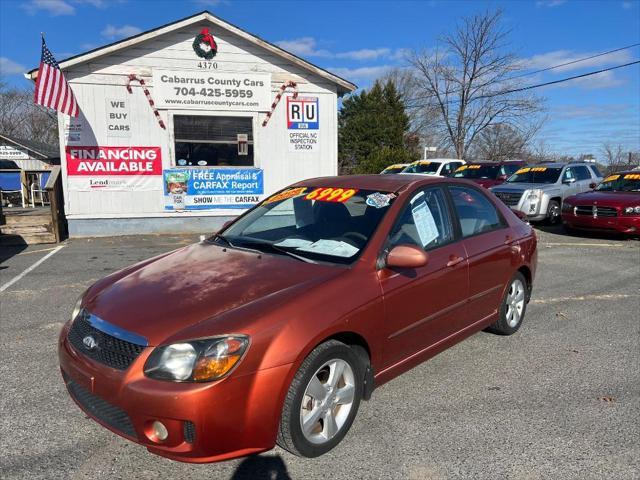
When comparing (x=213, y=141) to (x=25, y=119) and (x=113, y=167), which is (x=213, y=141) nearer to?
(x=113, y=167)

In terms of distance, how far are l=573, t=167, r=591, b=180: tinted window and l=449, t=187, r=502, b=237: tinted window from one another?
38.9 ft

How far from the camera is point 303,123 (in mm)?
12141

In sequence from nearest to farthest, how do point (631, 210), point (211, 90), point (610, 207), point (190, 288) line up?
point (190, 288), point (631, 210), point (610, 207), point (211, 90)

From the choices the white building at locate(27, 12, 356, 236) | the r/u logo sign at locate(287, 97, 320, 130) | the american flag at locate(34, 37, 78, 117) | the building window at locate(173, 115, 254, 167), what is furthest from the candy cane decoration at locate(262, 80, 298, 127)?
the american flag at locate(34, 37, 78, 117)

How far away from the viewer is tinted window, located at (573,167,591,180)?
48.4 feet

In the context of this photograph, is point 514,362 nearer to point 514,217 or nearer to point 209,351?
point 514,217

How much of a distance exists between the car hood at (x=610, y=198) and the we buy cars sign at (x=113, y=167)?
9815 millimetres

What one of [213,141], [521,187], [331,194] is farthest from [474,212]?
[521,187]

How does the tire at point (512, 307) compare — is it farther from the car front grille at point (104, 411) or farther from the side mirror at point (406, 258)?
the car front grille at point (104, 411)

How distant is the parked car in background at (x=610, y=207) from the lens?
423 inches

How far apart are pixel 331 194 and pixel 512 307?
2.18m


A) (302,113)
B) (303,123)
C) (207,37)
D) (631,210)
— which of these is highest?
(207,37)

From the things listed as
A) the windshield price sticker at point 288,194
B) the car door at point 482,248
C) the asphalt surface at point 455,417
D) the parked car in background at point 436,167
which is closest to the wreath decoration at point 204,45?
the asphalt surface at point 455,417

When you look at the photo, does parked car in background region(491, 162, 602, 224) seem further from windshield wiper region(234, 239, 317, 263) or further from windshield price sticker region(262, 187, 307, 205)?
windshield wiper region(234, 239, 317, 263)
